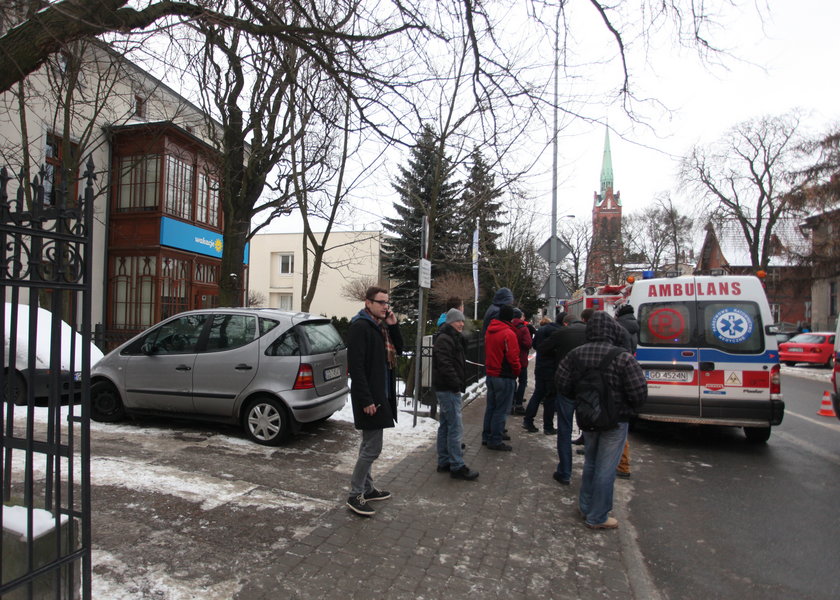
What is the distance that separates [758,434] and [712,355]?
152cm

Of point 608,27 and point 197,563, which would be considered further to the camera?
point 608,27

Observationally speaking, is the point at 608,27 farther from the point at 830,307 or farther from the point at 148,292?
the point at 830,307

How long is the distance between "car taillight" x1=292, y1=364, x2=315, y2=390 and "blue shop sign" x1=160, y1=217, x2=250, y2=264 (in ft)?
38.3

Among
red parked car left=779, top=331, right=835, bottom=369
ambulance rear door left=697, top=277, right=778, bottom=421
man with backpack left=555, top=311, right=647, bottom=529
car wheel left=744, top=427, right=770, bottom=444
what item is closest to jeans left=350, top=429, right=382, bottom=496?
man with backpack left=555, top=311, right=647, bottom=529

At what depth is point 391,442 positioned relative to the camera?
6648 millimetres

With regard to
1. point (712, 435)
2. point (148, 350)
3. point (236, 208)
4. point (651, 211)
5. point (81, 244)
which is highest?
point (651, 211)

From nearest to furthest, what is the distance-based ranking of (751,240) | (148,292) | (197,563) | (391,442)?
1. (197,563)
2. (391,442)
3. (148,292)
4. (751,240)

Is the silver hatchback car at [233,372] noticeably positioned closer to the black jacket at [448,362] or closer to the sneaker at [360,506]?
the black jacket at [448,362]

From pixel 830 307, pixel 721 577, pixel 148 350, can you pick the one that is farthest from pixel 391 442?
pixel 830 307

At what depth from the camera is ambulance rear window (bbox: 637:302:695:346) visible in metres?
7.15

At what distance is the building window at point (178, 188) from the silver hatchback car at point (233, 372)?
10564mm

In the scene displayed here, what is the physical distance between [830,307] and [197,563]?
44.6 metres

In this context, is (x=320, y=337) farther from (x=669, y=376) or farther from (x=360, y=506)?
(x=669, y=376)

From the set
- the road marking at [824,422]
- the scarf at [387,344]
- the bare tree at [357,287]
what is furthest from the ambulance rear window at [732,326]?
the bare tree at [357,287]
